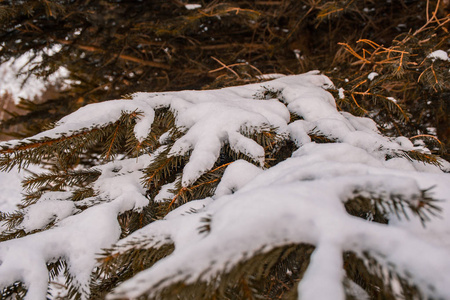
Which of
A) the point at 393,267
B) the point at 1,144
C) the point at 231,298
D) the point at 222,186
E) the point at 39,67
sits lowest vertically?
the point at 231,298

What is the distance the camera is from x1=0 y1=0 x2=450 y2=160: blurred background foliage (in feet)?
4.49

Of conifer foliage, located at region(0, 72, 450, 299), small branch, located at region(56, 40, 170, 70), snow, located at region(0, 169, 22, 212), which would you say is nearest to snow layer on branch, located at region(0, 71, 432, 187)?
conifer foliage, located at region(0, 72, 450, 299)

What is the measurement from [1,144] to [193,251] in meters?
0.75

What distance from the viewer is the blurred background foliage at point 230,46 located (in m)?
1.37

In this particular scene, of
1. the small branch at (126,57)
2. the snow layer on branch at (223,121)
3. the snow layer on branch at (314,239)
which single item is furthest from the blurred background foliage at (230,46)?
the snow layer on branch at (314,239)

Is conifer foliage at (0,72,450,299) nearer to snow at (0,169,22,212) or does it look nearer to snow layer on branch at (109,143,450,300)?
snow layer on branch at (109,143,450,300)

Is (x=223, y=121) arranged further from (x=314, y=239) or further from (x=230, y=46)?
(x=230, y=46)

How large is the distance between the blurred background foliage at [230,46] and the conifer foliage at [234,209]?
18.5 inches

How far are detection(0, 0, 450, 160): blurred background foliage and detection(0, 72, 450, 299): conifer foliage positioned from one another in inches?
18.5

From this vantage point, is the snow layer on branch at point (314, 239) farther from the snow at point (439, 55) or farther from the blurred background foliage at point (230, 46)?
the snow at point (439, 55)

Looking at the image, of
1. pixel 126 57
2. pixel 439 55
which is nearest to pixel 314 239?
pixel 439 55

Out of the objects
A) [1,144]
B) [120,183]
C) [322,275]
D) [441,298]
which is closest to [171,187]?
[120,183]

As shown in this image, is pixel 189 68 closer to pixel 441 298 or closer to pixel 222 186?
pixel 222 186

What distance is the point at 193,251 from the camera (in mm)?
344
